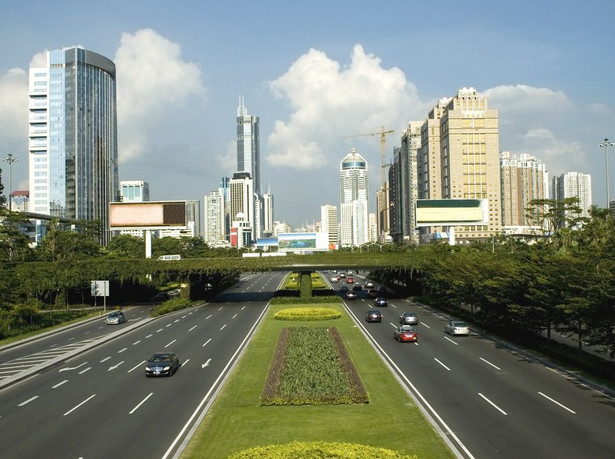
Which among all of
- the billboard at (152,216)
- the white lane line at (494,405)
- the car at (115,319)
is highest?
the billboard at (152,216)

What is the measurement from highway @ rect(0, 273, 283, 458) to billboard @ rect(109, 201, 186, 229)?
35.5 metres

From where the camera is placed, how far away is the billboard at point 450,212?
9069 centimetres

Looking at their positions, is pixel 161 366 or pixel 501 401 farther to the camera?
pixel 161 366

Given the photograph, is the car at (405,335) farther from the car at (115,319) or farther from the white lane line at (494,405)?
the car at (115,319)

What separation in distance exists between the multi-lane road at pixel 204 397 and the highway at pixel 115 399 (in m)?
0.06

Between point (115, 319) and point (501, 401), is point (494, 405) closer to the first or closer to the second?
point (501, 401)

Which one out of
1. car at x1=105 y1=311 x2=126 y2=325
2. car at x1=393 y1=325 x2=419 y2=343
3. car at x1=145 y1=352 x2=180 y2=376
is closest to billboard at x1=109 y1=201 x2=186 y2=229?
car at x1=105 y1=311 x2=126 y2=325

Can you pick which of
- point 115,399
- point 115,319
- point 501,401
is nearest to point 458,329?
point 501,401

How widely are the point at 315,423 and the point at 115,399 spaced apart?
10.9 meters

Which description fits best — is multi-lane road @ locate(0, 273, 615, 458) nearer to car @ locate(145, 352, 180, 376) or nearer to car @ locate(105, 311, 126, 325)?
car @ locate(145, 352, 180, 376)

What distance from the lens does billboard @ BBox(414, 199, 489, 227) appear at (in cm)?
9069

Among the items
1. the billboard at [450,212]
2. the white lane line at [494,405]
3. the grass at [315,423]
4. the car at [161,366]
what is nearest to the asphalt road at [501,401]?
the white lane line at [494,405]

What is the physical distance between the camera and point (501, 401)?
2534 centimetres

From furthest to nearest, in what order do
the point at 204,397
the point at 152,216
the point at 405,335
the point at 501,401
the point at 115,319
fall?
the point at 152,216
the point at 115,319
the point at 405,335
the point at 204,397
the point at 501,401
